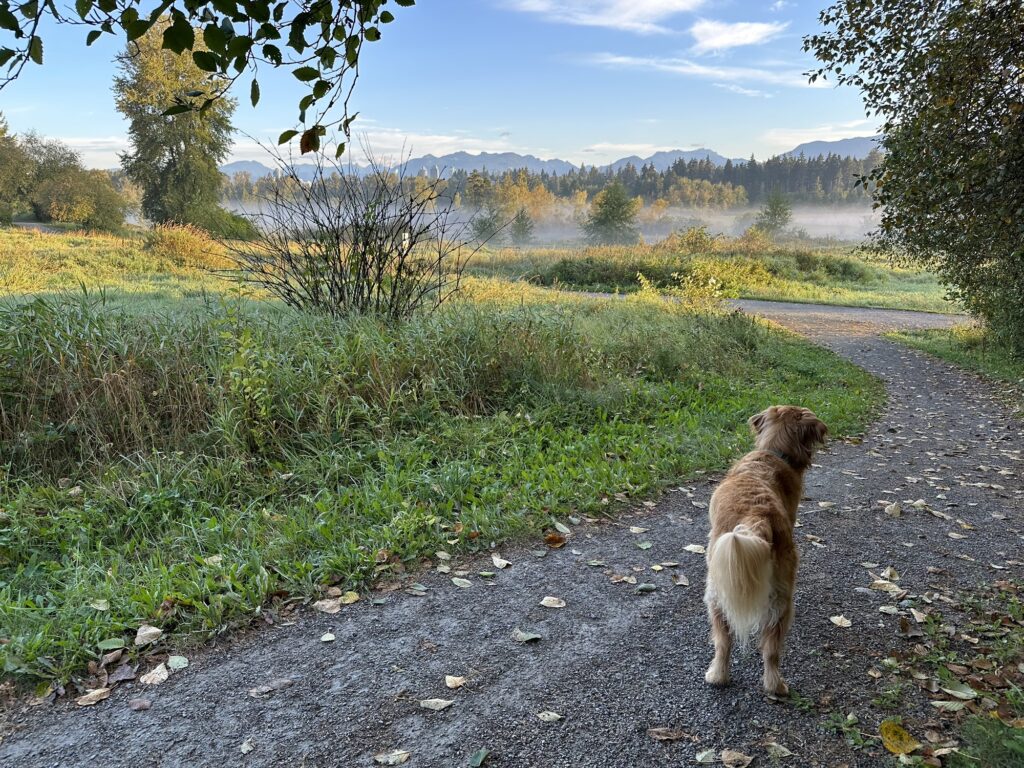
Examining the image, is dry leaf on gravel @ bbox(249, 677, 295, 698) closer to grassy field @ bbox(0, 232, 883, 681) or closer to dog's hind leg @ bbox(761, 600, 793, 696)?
grassy field @ bbox(0, 232, 883, 681)

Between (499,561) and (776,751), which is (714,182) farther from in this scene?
(776,751)

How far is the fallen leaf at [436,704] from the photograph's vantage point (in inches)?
107

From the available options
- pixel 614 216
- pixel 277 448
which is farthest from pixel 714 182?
pixel 277 448

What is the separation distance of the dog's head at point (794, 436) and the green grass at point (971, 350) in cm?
869

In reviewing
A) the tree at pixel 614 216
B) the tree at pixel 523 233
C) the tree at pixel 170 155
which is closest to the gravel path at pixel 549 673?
the tree at pixel 170 155

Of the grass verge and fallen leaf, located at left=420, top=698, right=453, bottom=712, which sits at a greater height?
the grass verge

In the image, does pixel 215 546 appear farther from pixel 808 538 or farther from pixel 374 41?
pixel 808 538

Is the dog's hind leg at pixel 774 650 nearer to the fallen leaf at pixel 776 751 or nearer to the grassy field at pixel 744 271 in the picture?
the fallen leaf at pixel 776 751

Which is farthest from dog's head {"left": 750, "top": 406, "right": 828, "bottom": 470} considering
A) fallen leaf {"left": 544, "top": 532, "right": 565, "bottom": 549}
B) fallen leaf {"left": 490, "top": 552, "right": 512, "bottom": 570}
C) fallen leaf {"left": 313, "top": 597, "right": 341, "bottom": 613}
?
fallen leaf {"left": 313, "top": 597, "right": 341, "bottom": 613}

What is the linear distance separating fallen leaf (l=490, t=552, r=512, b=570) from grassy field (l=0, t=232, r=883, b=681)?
17cm

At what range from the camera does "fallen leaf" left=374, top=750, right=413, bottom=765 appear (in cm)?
239

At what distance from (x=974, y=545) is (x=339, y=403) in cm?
531

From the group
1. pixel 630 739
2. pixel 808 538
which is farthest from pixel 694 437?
pixel 630 739

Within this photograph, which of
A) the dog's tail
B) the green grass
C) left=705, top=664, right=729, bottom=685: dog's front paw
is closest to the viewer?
the dog's tail
